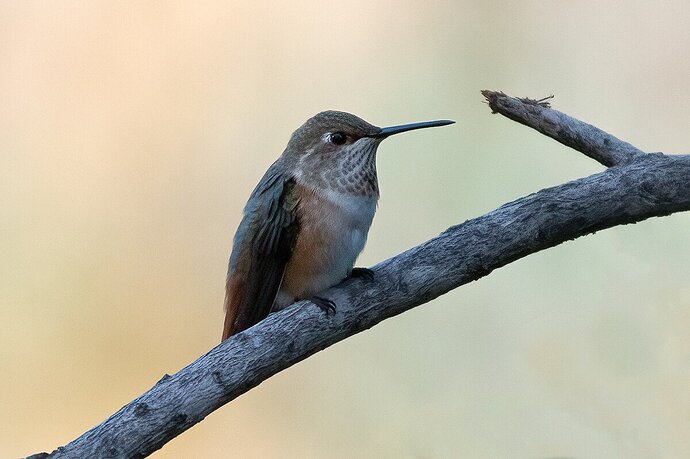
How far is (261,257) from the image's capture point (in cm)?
400

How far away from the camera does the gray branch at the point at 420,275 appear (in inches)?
124

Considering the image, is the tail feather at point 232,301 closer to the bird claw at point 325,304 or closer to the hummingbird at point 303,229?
the hummingbird at point 303,229

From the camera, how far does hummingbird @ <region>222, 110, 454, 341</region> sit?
3916 mm

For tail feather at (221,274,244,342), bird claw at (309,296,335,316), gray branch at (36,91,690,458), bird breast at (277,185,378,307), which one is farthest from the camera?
tail feather at (221,274,244,342)

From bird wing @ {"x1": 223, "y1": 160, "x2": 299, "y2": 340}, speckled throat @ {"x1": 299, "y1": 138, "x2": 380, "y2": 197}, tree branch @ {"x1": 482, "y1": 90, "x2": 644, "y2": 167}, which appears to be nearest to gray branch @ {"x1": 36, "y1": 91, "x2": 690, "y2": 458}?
tree branch @ {"x1": 482, "y1": 90, "x2": 644, "y2": 167}

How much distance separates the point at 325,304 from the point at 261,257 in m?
0.57

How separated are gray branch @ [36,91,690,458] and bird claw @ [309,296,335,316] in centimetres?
3

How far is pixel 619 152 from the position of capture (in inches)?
141

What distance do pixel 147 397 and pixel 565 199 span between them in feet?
5.76

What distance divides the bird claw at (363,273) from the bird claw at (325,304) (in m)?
0.18

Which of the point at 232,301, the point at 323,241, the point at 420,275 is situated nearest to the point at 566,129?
the point at 420,275

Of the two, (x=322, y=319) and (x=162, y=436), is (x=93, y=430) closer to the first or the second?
(x=162, y=436)

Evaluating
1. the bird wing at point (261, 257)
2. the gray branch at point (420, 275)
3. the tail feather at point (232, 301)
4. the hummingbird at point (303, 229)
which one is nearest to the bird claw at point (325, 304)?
the gray branch at point (420, 275)

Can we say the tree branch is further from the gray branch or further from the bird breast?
the bird breast
